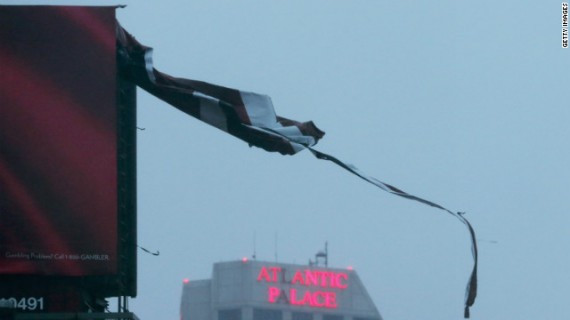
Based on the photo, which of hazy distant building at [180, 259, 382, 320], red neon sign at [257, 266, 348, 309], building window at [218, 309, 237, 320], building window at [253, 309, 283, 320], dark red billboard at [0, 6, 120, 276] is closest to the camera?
dark red billboard at [0, 6, 120, 276]

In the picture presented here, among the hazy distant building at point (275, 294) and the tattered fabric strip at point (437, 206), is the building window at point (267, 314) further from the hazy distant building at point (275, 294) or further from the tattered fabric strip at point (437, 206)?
the tattered fabric strip at point (437, 206)

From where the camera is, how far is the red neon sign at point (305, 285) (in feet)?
412

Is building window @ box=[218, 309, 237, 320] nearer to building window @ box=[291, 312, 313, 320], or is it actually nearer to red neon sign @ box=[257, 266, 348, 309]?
red neon sign @ box=[257, 266, 348, 309]

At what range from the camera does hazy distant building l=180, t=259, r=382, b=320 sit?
122 metres

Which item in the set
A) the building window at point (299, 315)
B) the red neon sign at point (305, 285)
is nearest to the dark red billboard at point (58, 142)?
the red neon sign at point (305, 285)

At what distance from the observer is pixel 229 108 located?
2417 centimetres

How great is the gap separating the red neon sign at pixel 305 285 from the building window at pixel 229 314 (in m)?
3.77

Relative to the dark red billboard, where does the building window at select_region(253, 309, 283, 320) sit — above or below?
above

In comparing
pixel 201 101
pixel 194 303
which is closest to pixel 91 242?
pixel 201 101

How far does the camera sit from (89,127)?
858 inches

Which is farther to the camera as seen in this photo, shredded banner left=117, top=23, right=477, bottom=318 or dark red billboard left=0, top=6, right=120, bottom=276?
shredded banner left=117, top=23, right=477, bottom=318

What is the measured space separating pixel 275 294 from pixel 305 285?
11.0 feet

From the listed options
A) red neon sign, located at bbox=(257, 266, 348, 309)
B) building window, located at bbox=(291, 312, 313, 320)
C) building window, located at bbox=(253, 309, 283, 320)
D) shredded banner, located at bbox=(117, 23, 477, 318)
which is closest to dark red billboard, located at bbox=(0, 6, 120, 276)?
shredded banner, located at bbox=(117, 23, 477, 318)

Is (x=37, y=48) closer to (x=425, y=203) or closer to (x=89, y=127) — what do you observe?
(x=89, y=127)
